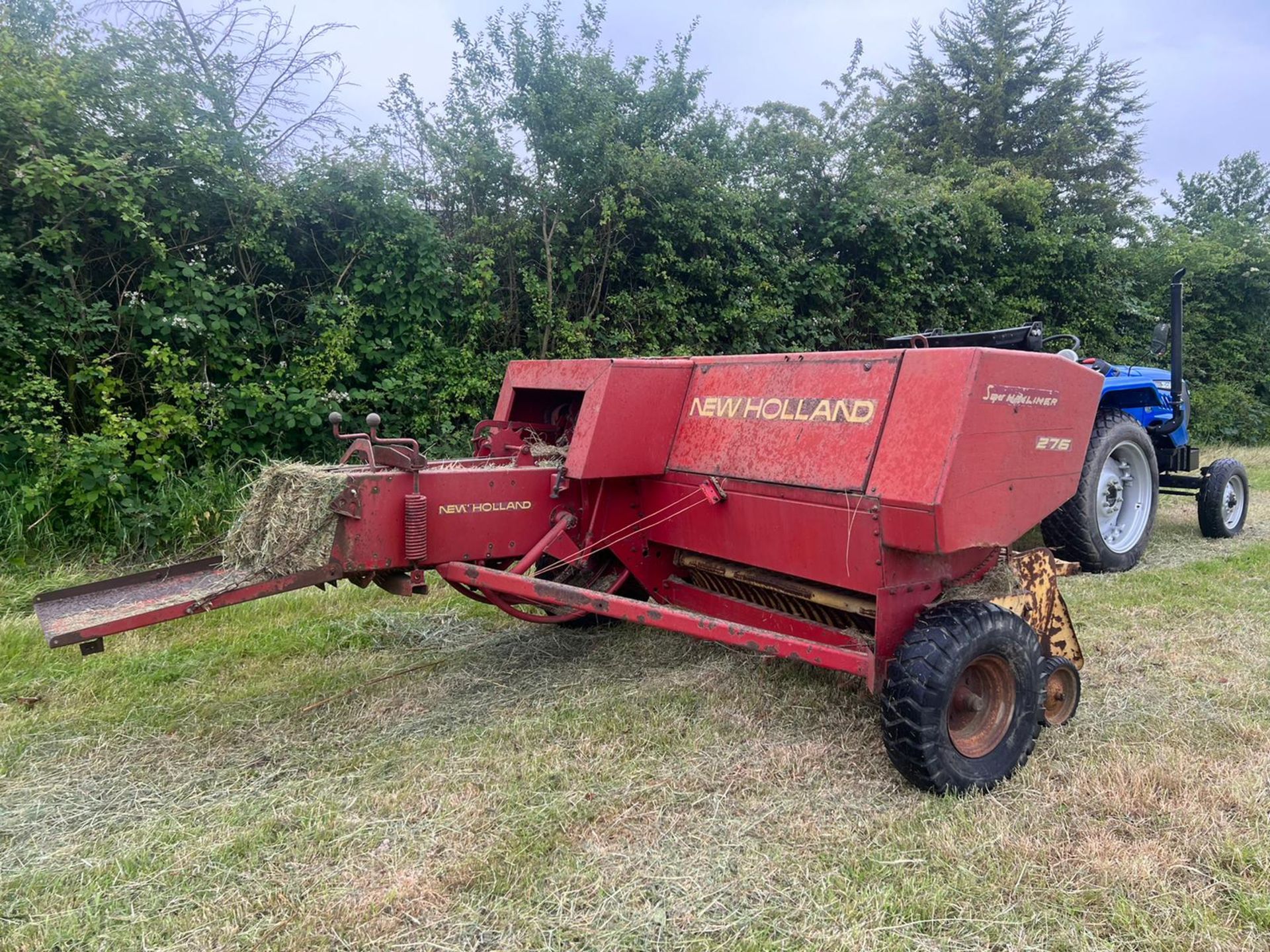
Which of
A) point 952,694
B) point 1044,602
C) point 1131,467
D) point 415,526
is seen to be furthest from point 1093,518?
point 415,526

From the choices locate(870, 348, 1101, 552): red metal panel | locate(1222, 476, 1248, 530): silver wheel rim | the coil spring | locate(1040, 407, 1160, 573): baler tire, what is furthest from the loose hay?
locate(1222, 476, 1248, 530): silver wheel rim

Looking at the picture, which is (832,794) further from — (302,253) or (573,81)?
(573,81)

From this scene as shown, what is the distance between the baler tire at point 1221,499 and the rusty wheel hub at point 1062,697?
14.8ft

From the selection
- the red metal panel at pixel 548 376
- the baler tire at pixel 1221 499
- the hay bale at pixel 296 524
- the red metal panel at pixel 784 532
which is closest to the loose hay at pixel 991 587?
the red metal panel at pixel 784 532

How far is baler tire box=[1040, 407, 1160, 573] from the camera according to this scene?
5.45 metres

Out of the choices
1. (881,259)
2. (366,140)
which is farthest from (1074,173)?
(366,140)

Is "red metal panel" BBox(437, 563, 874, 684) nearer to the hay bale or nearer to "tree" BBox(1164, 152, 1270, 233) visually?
the hay bale

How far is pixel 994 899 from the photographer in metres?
2.19

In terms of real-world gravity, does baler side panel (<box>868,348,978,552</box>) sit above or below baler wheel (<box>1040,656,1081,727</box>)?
above

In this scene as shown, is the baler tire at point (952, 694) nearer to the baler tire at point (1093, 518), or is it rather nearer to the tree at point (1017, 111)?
the baler tire at point (1093, 518)

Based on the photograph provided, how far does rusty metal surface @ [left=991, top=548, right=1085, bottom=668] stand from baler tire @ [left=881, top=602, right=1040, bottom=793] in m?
0.24

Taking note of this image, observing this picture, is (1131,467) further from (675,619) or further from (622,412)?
(675,619)

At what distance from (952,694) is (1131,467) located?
4266mm

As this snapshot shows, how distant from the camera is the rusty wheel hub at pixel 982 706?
2871 mm
